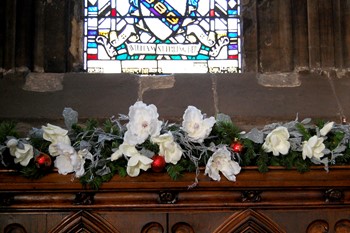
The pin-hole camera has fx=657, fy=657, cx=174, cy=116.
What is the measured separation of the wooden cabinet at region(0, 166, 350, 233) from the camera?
9.26 ft

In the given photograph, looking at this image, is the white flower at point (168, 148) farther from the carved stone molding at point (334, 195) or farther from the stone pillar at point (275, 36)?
the stone pillar at point (275, 36)

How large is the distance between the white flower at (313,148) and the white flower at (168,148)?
1.80ft

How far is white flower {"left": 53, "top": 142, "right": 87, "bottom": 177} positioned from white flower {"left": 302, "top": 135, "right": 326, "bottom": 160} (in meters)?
0.96

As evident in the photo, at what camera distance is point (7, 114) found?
4355 mm

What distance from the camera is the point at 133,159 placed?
2756 mm

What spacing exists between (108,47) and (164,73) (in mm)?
493

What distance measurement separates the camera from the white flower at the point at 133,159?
2752 millimetres

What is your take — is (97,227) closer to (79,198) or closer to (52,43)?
(79,198)

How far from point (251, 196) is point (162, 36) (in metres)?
2.61

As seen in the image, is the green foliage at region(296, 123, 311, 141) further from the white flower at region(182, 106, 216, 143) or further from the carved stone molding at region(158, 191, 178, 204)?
the carved stone molding at region(158, 191, 178, 204)

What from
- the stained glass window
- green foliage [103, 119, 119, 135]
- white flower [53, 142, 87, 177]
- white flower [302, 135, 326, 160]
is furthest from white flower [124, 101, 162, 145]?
the stained glass window

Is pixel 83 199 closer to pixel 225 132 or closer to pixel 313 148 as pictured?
pixel 225 132

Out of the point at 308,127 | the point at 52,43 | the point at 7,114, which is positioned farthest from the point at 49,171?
the point at 52,43

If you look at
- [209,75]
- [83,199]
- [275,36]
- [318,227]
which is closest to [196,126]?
[83,199]
